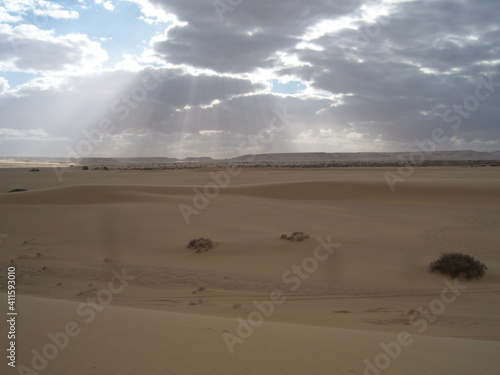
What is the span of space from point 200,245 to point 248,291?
4068 mm

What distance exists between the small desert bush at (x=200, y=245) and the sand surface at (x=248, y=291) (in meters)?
0.33

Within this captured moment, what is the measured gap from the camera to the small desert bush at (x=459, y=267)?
9.39 meters

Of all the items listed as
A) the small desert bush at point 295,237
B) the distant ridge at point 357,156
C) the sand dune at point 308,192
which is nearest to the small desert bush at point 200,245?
the small desert bush at point 295,237

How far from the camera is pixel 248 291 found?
8.75m

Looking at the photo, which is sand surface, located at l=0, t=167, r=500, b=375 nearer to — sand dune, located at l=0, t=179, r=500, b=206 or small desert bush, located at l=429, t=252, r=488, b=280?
small desert bush, located at l=429, t=252, r=488, b=280

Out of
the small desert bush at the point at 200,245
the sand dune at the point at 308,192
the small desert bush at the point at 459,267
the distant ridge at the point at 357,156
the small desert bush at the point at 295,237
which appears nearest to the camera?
the small desert bush at the point at 459,267

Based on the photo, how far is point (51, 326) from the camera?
566 cm

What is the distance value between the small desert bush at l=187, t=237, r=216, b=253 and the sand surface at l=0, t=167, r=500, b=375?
0.33m

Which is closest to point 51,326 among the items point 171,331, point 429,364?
point 171,331

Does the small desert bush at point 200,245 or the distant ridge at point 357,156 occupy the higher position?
the distant ridge at point 357,156

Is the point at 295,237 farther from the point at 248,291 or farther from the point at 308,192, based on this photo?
the point at 308,192

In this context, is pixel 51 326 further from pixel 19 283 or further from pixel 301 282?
pixel 301 282

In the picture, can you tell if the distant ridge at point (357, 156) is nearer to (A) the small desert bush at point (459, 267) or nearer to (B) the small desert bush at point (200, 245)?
(B) the small desert bush at point (200, 245)

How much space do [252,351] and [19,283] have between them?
692 cm
